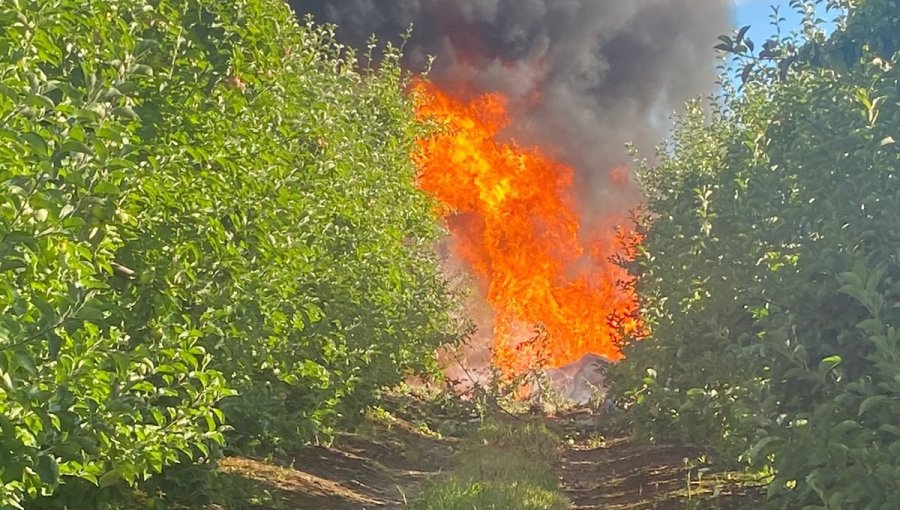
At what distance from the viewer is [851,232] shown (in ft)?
19.4

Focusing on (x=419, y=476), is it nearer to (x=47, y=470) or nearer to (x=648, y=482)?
(x=648, y=482)

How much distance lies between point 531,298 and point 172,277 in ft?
111

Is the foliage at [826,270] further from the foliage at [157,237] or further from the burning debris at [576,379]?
the burning debris at [576,379]

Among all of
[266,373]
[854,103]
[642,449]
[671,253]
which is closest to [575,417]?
[642,449]

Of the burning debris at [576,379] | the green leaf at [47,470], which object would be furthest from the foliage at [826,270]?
the burning debris at [576,379]

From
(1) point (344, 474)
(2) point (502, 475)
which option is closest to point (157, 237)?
(1) point (344, 474)

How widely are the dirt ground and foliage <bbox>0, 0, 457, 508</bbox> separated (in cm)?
91

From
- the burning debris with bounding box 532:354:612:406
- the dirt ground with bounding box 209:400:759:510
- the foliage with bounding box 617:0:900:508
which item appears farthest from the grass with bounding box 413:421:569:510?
the burning debris with bounding box 532:354:612:406

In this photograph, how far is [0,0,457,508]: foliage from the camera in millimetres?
3668

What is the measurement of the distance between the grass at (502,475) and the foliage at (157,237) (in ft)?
6.94

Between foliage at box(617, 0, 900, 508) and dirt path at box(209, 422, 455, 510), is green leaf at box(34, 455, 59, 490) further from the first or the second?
dirt path at box(209, 422, 455, 510)

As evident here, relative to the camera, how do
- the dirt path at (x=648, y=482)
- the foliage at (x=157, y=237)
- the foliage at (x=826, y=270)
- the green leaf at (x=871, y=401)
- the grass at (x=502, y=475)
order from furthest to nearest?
the dirt path at (x=648, y=482), the grass at (x=502, y=475), the foliage at (x=826, y=270), the green leaf at (x=871, y=401), the foliage at (x=157, y=237)

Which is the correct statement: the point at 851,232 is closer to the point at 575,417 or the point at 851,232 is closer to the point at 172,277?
the point at 172,277

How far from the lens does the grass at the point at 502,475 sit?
10461mm
